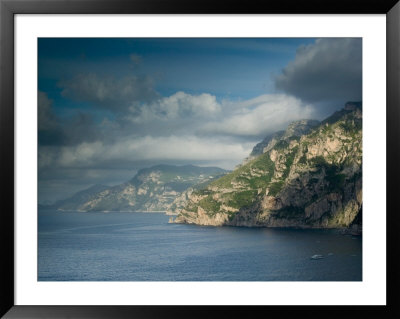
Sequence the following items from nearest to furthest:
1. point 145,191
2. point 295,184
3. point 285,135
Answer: point 295,184, point 285,135, point 145,191

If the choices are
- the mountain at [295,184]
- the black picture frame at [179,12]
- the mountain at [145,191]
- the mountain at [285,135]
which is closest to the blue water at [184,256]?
the mountain at [145,191]

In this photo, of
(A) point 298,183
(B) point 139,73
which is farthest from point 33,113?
(A) point 298,183

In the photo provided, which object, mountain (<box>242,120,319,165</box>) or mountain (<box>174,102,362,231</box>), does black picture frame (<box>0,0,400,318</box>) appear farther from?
mountain (<box>242,120,319,165</box>)

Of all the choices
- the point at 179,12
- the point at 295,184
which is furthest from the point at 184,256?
the point at 295,184

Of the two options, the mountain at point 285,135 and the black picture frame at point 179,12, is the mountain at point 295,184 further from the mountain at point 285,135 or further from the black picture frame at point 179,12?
the black picture frame at point 179,12

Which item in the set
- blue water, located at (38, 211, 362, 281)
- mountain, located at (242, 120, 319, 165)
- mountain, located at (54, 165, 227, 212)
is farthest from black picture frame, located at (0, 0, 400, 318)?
mountain, located at (242, 120, 319, 165)

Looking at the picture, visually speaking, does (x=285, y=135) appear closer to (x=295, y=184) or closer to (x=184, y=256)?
(x=295, y=184)
